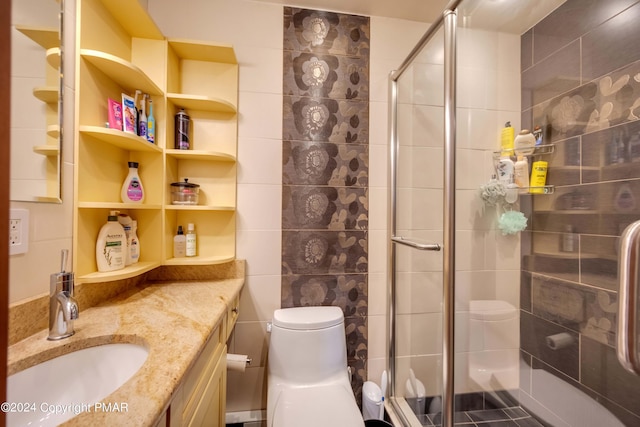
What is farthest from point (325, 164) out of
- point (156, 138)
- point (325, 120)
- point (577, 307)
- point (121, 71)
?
point (577, 307)

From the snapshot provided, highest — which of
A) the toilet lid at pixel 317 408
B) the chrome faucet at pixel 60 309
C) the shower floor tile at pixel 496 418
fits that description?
the chrome faucet at pixel 60 309

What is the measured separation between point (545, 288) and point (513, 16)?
4.43 feet

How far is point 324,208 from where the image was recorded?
4.78 feet

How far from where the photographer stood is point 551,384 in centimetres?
123

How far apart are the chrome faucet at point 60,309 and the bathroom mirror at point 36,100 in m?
0.26

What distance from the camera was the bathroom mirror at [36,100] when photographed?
719 mm

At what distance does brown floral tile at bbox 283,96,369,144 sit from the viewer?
143cm

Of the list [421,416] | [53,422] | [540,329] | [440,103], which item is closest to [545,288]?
[540,329]

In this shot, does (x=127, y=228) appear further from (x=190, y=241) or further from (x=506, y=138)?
(x=506, y=138)

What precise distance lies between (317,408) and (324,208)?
0.94 m

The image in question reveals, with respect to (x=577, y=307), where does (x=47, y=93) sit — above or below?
above

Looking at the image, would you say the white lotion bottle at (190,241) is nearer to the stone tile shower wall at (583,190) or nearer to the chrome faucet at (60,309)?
the chrome faucet at (60,309)

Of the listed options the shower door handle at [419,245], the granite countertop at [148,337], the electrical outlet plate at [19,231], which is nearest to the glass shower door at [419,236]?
the shower door handle at [419,245]

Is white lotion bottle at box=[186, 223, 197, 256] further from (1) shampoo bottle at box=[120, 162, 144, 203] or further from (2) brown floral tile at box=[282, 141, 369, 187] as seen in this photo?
(2) brown floral tile at box=[282, 141, 369, 187]
